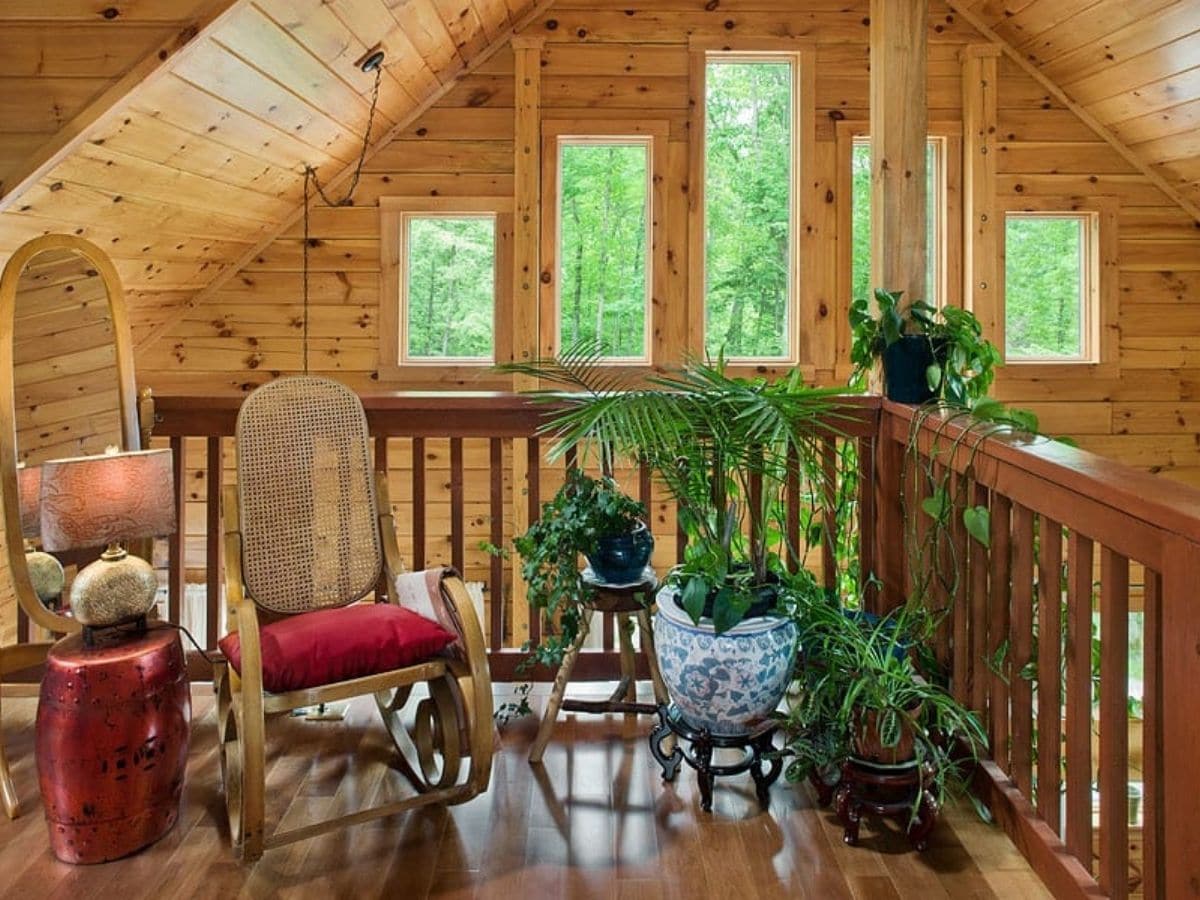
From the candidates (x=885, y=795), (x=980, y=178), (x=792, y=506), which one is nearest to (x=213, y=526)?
(x=792, y=506)

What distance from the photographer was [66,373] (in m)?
3.39

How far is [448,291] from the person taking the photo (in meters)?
5.25

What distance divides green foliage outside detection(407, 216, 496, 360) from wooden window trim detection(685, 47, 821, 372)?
1.08m

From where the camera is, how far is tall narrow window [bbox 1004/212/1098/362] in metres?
5.28

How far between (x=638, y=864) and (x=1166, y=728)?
1.02 metres

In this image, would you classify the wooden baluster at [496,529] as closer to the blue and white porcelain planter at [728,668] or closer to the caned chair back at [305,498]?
the caned chair back at [305,498]

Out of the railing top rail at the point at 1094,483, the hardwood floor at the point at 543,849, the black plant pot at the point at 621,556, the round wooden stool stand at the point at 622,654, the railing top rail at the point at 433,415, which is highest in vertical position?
the railing top rail at the point at 433,415

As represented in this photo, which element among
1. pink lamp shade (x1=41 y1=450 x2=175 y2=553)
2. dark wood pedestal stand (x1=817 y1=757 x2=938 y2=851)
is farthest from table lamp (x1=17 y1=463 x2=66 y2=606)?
dark wood pedestal stand (x1=817 y1=757 x2=938 y2=851)

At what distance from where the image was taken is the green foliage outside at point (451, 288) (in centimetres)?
522

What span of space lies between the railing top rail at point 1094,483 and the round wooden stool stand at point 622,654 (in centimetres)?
81

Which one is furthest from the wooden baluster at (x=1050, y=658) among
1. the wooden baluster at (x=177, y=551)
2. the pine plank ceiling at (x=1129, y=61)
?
the pine plank ceiling at (x=1129, y=61)

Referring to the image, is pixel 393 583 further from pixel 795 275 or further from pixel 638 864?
pixel 795 275

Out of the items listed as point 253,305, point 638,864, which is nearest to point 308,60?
point 253,305

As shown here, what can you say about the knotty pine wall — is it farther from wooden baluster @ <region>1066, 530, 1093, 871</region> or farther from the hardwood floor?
wooden baluster @ <region>1066, 530, 1093, 871</region>
